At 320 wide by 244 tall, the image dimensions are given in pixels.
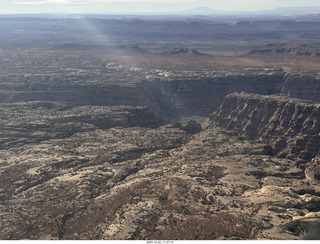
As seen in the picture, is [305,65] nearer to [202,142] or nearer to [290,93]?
[290,93]

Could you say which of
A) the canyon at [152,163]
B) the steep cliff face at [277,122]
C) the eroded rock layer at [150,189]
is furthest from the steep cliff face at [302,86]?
the eroded rock layer at [150,189]

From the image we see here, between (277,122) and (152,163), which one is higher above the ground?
(152,163)

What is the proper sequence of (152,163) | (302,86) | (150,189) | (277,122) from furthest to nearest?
(302,86) → (277,122) → (152,163) → (150,189)

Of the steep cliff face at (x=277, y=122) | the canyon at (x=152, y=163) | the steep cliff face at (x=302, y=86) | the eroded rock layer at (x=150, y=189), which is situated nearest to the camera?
the eroded rock layer at (x=150, y=189)

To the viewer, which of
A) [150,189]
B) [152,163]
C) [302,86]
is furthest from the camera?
[302,86]

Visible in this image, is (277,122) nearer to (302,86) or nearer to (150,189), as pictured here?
(302,86)

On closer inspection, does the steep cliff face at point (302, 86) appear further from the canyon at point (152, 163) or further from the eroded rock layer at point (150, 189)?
the eroded rock layer at point (150, 189)

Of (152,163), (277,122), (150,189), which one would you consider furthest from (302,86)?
(150,189)

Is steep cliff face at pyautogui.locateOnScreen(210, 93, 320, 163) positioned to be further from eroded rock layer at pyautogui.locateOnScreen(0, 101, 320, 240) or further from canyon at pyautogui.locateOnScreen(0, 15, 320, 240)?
eroded rock layer at pyautogui.locateOnScreen(0, 101, 320, 240)

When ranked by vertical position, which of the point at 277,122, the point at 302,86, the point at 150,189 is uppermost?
the point at 150,189

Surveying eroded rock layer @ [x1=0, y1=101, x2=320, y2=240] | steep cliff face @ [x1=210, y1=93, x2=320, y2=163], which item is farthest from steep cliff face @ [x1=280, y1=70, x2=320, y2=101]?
eroded rock layer @ [x1=0, y1=101, x2=320, y2=240]
